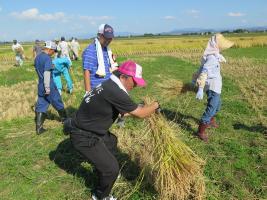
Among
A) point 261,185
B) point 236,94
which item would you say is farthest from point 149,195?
point 236,94

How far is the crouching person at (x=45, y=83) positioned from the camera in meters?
6.77

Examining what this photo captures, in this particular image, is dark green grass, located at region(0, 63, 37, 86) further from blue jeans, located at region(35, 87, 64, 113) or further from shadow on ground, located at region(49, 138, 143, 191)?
shadow on ground, located at region(49, 138, 143, 191)

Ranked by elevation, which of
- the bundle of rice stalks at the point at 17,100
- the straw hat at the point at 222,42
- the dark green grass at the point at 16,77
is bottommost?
the dark green grass at the point at 16,77

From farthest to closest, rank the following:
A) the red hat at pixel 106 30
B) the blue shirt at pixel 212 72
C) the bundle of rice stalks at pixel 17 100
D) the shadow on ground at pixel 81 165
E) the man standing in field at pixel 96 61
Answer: the bundle of rice stalks at pixel 17 100 < the blue shirt at pixel 212 72 < the man standing in field at pixel 96 61 < the red hat at pixel 106 30 < the shadow on ground at pixel 81 165

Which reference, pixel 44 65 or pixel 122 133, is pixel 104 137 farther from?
pixel 44 65

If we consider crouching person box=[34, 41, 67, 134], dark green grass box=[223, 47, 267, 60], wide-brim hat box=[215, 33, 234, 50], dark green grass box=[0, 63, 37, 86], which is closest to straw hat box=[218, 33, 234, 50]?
wide-brim hat box=[215, 33, 234, 50]

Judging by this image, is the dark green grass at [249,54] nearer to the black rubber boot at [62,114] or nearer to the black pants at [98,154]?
the black rubber boot at [62,114]

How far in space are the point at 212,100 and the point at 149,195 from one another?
2429 millimetres

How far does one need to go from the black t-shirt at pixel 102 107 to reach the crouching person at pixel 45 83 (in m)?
3.07

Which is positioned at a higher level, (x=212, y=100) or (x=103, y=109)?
(x=103, y=109)

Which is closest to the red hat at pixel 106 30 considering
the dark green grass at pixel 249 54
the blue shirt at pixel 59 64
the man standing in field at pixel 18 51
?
the blue shirt at pixel 59 64

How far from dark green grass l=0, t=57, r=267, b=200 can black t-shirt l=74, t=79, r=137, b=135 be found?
3.56ft

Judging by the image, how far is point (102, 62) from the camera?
17.9 feet

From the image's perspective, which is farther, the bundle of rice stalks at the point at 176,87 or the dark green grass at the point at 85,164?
the bundle of rice stalks at the point at 176,87
